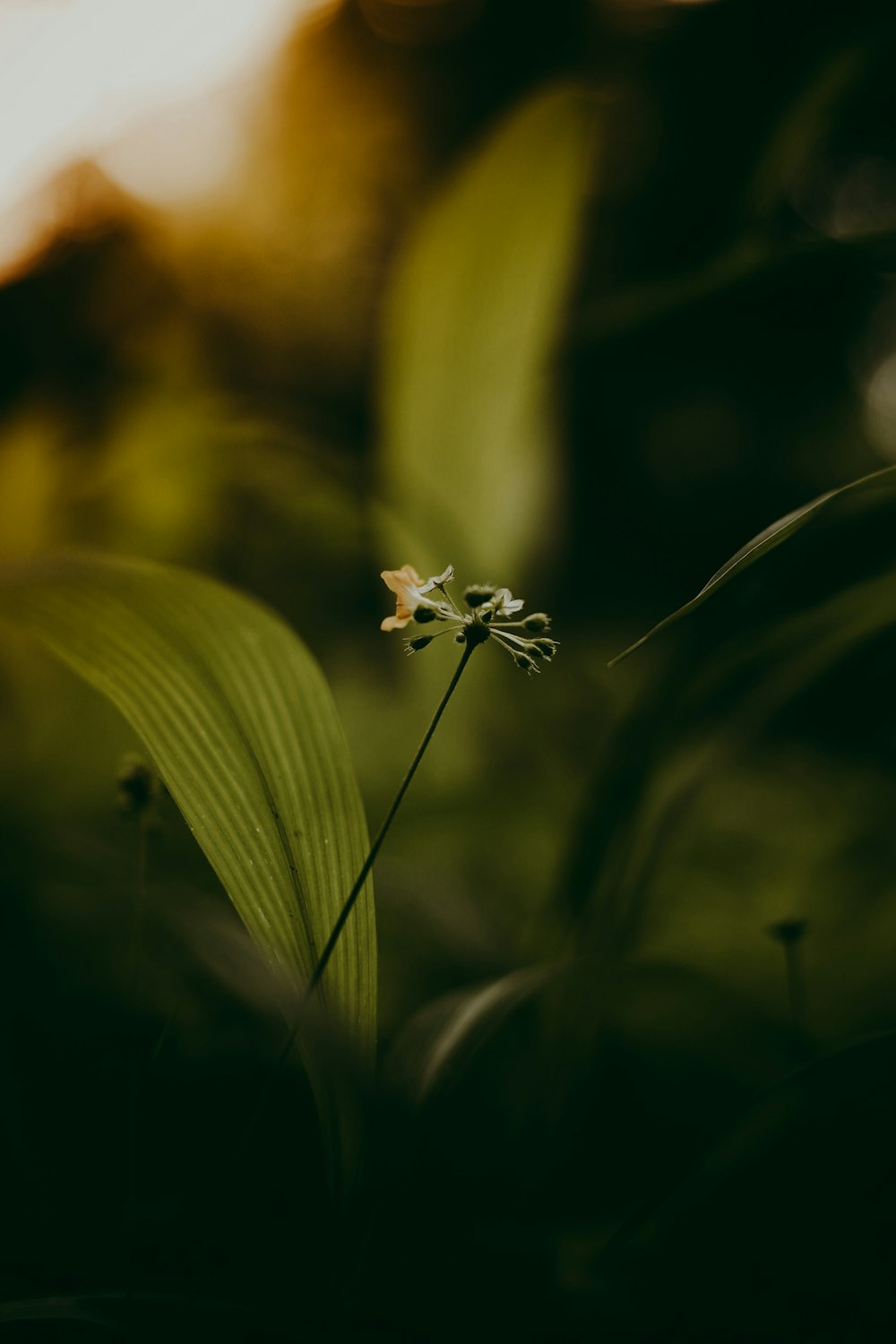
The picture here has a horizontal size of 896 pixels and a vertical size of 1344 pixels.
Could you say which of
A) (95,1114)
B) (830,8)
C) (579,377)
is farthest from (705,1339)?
(830,8)

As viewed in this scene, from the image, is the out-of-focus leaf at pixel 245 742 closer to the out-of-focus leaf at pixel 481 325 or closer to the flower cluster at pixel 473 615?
the flower cluster at pixel 473 615

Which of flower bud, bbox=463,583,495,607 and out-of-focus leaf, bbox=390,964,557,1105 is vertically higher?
flower bud, bbox=463,583,495,607

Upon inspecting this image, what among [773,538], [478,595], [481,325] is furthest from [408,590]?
[481,325]

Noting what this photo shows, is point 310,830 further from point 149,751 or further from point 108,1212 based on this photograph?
point 108,1212

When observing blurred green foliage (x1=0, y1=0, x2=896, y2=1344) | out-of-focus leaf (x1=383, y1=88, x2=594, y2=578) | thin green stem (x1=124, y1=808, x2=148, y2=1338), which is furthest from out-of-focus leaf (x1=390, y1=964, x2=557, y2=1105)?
out-of-focus leaf (x1=383, y1=88, x2=594, y2=578)

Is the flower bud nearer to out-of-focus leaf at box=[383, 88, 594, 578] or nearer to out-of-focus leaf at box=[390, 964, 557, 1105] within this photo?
out-of-focus leaf at box=[390, 964, 557, 1105]

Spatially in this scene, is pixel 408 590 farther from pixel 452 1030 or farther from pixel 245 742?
pixel 452 1030

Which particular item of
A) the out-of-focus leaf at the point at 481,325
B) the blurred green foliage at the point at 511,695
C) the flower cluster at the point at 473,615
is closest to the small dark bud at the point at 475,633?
the flower cluster at the point at 473,615
